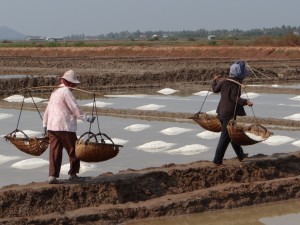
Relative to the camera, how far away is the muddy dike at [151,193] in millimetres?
5180

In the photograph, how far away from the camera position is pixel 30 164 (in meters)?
7.48

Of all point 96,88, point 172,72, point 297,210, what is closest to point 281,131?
point 297,210

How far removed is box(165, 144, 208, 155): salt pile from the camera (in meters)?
8.25

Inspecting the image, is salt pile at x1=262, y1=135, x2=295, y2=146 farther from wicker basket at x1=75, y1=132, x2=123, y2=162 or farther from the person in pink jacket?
the person in pink jacket

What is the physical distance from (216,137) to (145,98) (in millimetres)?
6258

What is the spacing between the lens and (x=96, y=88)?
722 inches

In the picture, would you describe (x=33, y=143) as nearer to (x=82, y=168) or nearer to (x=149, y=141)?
(x=82, y=168)

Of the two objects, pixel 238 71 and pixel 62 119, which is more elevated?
pixel 238 71

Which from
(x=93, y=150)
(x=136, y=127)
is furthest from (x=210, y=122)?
(x=136, y=127)

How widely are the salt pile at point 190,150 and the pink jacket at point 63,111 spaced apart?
3.05 meters

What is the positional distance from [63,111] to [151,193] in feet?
3.72

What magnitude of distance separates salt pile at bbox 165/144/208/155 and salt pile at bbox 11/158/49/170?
1.71 metres

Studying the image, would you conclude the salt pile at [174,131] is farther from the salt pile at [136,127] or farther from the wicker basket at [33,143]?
the wicker basket at [33,143]

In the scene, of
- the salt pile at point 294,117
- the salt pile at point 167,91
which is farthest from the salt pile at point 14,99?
the salt pile at point 294,117
